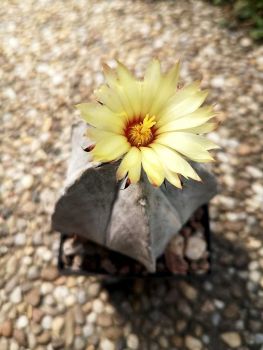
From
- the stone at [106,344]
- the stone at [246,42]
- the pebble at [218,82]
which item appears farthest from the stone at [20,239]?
the stone at [246,42]

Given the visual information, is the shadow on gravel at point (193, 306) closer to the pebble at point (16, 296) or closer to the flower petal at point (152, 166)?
the pebble at point (16, 296)

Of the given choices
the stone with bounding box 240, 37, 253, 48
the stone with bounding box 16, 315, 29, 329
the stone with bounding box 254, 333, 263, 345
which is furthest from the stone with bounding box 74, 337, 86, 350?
the stone with bounding box 240, 37, 253, 48

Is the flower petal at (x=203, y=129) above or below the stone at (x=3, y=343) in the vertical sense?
above

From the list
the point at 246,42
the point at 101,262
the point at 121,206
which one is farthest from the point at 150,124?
the point at 246,42

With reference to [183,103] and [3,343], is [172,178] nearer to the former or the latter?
[183,103]

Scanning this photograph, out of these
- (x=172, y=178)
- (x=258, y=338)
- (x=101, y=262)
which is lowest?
(x=258, y=338)

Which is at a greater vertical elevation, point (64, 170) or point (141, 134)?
point (141, 134)

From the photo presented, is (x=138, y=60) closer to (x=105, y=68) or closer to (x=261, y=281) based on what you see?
(x=261, y=281)
